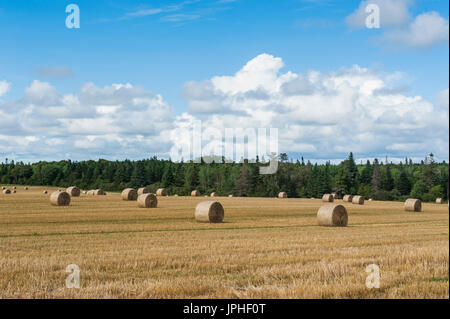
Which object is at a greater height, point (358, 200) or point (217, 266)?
point (217, 266)

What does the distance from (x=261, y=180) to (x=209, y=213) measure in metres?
99.6

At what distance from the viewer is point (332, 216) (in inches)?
1104

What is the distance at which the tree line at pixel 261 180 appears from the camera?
118 m

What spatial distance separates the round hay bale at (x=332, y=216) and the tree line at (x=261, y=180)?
85.8 metres

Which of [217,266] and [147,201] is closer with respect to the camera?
[217,266]

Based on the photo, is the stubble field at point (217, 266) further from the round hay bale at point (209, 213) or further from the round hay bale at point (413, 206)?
the round hay bale at point (413, 206)

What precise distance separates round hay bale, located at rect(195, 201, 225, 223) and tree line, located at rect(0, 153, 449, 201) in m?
86.0

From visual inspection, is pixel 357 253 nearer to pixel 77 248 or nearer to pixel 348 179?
pixel 77 248

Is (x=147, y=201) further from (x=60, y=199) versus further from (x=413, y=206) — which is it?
(x=413, y=206)

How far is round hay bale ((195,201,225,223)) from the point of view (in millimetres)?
29641

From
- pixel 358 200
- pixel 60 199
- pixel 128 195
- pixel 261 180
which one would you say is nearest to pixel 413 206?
pixel 358 200

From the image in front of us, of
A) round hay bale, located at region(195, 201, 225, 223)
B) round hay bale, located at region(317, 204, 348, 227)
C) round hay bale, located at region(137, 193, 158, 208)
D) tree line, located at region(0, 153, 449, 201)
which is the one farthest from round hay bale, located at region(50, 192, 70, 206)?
tree line, located at region(0, 153, 449, 201)

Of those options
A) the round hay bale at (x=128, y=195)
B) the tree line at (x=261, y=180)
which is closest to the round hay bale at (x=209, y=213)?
the round hay bale at (x=128, y=195)
